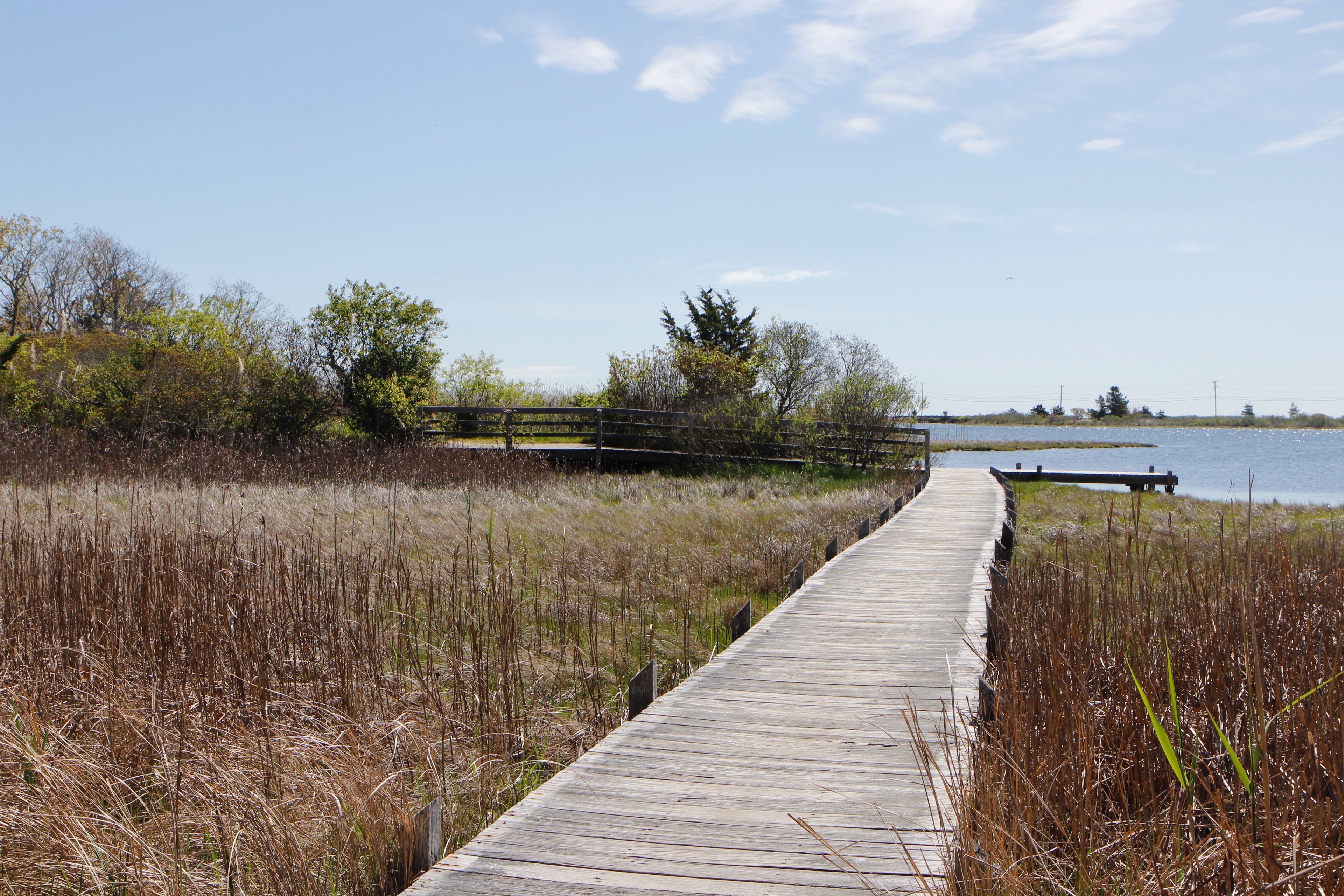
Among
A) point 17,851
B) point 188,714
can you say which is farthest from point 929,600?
point 17,851

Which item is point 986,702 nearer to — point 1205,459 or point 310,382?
point 310,382

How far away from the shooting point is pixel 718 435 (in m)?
19.5

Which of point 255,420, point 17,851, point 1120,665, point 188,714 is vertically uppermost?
point 255,420

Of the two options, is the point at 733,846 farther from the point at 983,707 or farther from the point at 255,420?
the point at 255,420

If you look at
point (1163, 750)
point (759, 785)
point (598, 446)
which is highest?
point (598, 446)

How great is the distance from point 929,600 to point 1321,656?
11.4 feet

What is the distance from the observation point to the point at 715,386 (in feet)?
79.3

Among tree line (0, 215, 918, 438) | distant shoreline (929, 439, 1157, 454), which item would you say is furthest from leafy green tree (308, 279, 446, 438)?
distant shoreline (929, 439, 1157, 454)

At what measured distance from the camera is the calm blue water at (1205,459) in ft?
96.6

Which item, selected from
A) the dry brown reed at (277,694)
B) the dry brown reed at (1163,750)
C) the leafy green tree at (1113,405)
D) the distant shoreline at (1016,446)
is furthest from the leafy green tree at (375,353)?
the leafy green tree at (1113,405)

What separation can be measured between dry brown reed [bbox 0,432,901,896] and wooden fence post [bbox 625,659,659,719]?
27cm

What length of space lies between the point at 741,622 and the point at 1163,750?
12.3 ft

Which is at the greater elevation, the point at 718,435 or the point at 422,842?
the point at 718,435

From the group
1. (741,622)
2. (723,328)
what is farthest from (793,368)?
(741,622)
